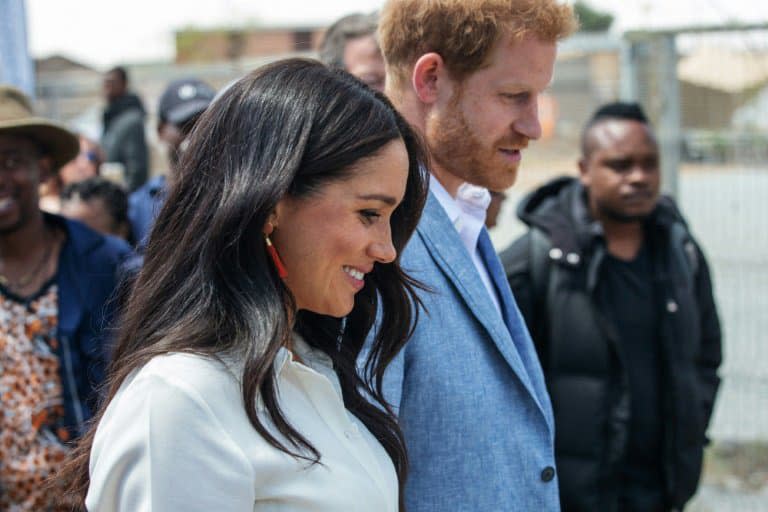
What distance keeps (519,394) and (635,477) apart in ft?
5.89

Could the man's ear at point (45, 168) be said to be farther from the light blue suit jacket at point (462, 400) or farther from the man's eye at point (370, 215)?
the man's eye at point (370, 215)

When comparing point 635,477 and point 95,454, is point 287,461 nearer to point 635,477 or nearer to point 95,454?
point 95,454

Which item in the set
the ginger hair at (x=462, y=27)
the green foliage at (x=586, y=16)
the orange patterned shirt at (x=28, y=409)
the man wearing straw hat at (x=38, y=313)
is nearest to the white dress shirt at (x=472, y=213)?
the ginger hair at (x=462, y=27)

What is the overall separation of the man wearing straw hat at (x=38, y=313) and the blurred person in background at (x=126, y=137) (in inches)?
183

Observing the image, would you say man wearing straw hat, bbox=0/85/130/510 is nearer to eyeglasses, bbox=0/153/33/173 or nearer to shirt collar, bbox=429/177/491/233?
eyeglasses, bbox=0/153/33/173

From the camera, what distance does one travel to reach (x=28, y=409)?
3.26 metres

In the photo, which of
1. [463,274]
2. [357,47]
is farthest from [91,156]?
[463,274]

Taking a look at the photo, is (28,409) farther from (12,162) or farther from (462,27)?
(462,27)

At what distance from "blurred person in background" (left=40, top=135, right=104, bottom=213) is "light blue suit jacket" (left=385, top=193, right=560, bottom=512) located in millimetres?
3439

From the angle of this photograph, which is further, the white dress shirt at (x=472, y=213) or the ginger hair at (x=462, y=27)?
the white dress shirt at (x=472, y=213)

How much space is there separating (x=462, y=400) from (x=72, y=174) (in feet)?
15.1

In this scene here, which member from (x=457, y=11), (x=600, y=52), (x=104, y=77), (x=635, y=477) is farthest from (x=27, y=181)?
(x=104, y=77)

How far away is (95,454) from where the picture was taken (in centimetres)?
159

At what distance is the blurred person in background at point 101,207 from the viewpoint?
15.9 ft
